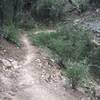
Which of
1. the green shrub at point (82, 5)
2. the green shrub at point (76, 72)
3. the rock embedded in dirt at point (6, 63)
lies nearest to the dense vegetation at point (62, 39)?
the green shrub at point (76, 72)

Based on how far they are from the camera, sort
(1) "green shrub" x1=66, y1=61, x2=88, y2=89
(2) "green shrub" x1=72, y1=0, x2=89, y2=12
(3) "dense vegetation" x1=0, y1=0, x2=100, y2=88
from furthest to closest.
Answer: (2) "green shrub" x1=72, y1=0, x2=89, y2=12 < (3) "dense vegetation" x1=0, y1=0, x2=100, y2=88 < (1) "green shrub" x1=66, y1=61, x2=88, y2=89

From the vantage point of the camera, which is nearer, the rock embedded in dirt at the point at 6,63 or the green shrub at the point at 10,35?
the rock embedded in dirt at the point at 6,63

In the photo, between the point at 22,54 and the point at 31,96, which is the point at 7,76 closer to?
the point at 31,96

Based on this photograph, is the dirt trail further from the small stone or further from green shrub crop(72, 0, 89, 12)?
green shrub crop(72, 0, 89, 12)

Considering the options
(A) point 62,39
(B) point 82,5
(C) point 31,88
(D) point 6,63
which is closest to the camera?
(C) point 31,88

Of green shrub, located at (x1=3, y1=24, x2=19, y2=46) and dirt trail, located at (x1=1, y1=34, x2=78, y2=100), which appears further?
green shrub, located at (x1=3, y1=24, x2=19, y2=46)

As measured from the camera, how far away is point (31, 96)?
26.1ft

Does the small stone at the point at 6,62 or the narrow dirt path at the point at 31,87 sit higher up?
the small stone at the point at 6,62

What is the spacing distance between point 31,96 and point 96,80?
411cm

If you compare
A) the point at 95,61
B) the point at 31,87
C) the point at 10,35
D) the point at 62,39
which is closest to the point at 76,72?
the point at 31,87

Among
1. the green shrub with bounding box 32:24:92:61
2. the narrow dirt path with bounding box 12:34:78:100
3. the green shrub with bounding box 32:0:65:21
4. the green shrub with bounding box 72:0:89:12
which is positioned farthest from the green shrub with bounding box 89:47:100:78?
the green shrub with bounding box 72:0:89:12

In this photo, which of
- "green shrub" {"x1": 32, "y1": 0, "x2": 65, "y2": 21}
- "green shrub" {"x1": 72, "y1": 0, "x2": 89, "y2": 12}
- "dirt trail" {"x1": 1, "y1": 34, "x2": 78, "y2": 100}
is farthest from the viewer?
"green shrub" {"x1": 72, "y1": 0, "x2": 89, "y2": 12}

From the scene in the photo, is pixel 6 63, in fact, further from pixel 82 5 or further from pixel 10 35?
pixel 82 5

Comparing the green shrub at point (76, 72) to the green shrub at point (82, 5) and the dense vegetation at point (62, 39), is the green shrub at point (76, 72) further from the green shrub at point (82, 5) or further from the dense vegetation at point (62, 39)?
the green shrub at point (82, 5)
